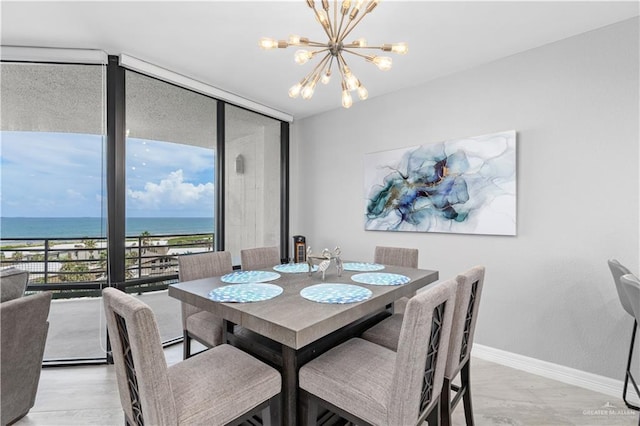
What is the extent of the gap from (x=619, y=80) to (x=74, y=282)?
176 inches

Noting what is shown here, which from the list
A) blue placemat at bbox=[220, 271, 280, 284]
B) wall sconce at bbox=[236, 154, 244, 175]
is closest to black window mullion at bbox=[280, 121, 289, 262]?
wall sconce at bbox=[236, 154, 244, 175]

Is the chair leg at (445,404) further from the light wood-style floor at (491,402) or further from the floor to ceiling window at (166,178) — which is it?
the floor to ceiling window at (166,178)

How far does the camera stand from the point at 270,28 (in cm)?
214

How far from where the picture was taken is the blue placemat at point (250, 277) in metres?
1.79

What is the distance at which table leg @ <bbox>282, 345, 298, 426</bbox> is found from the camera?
1.30m

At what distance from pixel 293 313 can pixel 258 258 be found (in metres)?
1.41

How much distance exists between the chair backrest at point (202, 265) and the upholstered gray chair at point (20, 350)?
2.40ft

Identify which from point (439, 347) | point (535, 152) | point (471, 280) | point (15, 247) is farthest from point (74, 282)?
point (535, 152)

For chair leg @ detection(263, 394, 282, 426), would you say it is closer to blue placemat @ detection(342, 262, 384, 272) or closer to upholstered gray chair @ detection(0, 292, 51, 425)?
blue placemat @ detection(342, 262, 384, 272)

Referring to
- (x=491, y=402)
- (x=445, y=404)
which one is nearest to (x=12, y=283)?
(x=445, y=404)

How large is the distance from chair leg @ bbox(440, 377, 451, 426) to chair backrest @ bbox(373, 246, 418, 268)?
46.3 inches

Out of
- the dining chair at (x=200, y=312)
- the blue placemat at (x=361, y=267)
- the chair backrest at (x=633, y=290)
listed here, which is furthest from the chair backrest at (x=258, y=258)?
the chair backrest at (x=633, y=290)

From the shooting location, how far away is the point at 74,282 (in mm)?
2482

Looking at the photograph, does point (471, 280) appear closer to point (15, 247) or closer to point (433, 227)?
point (433, 227)
